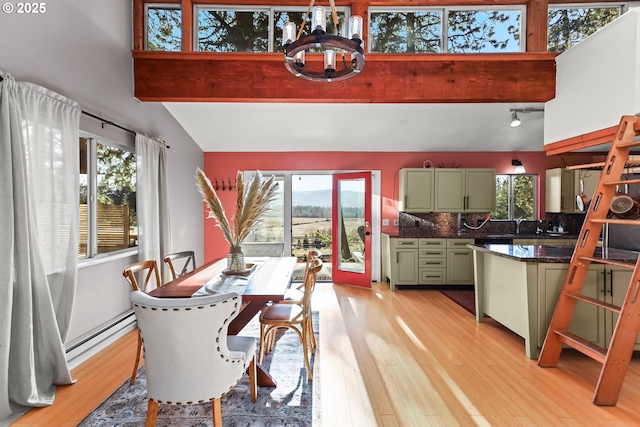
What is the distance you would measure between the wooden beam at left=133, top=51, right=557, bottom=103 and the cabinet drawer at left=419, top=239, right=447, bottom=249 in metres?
2.25

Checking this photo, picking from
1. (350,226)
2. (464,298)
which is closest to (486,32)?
(350,226)

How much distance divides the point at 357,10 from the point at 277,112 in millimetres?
1587

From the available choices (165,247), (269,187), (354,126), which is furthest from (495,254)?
(165,247)

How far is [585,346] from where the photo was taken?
7.54 feet

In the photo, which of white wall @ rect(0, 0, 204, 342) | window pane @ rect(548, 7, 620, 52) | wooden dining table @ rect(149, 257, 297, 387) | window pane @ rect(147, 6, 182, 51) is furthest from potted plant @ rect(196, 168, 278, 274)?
window pane @ rect(548, 7, 620, 52)

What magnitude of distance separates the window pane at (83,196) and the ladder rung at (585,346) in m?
4.03

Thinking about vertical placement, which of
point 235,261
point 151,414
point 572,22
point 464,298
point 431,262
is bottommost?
point 464,298

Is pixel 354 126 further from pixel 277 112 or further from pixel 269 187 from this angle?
pixel 269 187

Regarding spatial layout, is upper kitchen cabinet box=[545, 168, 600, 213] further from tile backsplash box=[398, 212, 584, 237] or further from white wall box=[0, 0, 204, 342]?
white wall box=[0, 0, 204, 342]

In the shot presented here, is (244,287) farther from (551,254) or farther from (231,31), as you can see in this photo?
(231,31)

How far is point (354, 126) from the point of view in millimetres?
4785

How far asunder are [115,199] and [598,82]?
185 inches

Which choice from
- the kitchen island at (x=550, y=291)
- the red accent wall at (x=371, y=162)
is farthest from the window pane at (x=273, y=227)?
the kitchen island at (x=550, y=291)

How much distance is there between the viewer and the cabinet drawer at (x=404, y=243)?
499 centimetres
